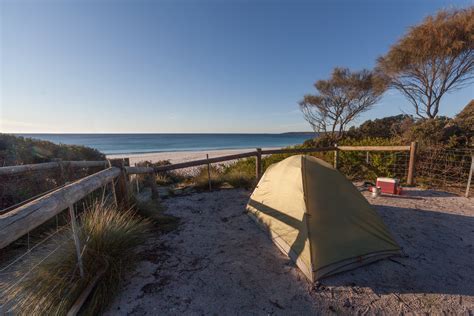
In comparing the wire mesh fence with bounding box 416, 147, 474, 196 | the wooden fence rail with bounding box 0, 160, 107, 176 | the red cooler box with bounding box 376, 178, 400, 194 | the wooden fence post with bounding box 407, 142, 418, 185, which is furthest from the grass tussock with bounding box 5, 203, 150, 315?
the wire mesh fence with bounding box 416, 147, 474, 196

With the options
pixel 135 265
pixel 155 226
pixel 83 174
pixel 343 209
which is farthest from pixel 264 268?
pixel 83 174

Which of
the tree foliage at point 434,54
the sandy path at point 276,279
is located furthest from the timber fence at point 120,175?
the tree foliage at point 434,54

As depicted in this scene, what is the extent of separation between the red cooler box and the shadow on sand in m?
1.40

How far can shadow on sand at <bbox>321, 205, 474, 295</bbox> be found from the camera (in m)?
2.14

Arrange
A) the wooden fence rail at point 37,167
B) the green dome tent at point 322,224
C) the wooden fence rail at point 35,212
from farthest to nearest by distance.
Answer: the wooden fence rail at point 37,167 < the green dome tent at point 322,224 < the wooden fence rail at point 35,212

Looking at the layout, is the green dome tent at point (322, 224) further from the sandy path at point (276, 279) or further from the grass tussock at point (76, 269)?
the grass tussock at point (76, 269)

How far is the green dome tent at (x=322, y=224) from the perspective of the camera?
2314 mm

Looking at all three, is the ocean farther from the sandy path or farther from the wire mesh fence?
the wire mesh fence

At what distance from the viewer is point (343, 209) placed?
8.68 ft

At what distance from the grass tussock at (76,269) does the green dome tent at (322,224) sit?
2008 millimetres

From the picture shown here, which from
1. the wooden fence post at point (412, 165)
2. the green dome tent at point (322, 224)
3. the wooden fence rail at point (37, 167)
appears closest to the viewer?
the green dome tent at point (322, 224)

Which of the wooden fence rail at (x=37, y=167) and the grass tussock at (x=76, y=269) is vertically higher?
the wooden fence rail at (x=37, y=167)

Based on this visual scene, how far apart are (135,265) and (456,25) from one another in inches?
562

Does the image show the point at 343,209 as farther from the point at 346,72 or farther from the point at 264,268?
the point at 346,72
